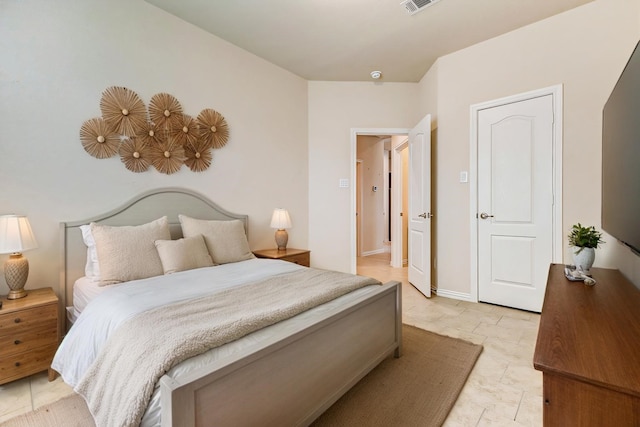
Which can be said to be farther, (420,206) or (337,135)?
(337,135)

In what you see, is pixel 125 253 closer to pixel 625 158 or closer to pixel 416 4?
pixel 625 158

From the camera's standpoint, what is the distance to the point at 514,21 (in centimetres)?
284

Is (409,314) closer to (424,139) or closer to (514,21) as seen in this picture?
(424,139)

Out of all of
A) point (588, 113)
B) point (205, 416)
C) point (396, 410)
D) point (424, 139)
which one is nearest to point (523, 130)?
point (588, 113)

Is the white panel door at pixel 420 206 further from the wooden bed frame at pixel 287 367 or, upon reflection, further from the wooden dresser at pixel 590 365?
the wooden dresser at pixel 590 365

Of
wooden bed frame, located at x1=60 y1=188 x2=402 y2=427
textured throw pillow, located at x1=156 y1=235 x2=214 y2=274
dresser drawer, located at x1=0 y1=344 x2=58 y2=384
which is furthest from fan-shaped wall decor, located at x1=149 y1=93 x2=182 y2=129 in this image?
dresser drawer, located at x1=0 y1=344 x2=58 y2=384

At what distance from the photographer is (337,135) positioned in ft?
13.9

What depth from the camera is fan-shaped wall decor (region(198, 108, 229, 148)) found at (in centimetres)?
306

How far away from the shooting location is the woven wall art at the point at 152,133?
242 centimetres

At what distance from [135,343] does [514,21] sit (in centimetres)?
377

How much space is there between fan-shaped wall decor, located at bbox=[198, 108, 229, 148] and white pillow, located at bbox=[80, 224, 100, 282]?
4.33ft

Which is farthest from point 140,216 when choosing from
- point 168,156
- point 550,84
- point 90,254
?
point 550,84

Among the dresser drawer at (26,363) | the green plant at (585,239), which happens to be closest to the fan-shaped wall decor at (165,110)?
→ the dresser drawer at (26,363)

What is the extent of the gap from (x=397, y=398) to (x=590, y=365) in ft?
3.64
